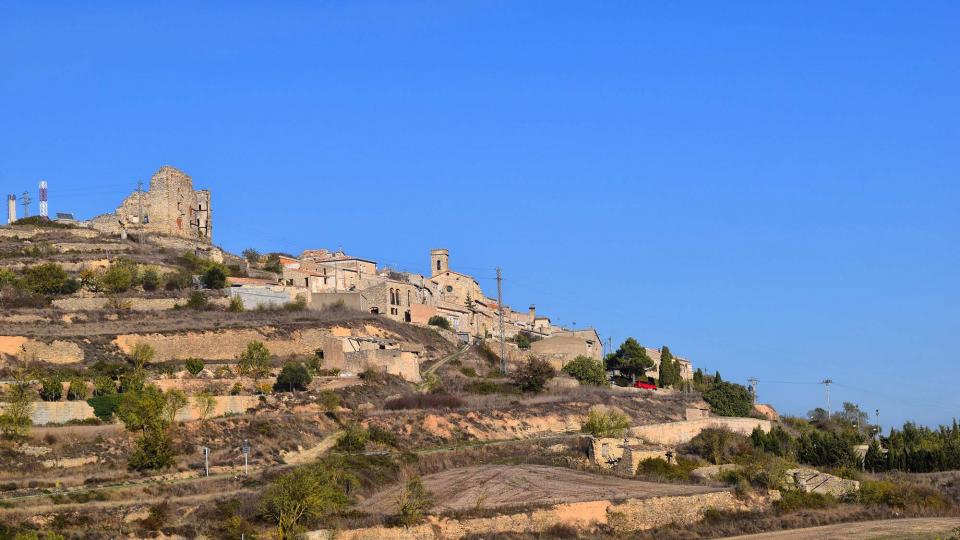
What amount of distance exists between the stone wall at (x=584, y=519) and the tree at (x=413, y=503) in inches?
10.7

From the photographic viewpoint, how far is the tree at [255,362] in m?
59.4

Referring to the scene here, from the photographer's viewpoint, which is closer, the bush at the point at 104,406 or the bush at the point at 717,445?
the bush at the point at 104,406

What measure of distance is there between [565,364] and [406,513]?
107 ft

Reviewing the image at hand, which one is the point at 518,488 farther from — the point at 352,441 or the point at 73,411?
the point at 73,411

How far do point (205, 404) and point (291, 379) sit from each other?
570 centimetres

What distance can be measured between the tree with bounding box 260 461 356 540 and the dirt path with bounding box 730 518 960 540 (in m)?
12.7

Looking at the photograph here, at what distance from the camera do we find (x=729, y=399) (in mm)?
70312

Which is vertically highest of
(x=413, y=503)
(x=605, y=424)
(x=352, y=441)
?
(x=605, y=424)

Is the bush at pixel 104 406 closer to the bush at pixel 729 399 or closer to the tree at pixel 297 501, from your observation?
the tree at pixel 297 501

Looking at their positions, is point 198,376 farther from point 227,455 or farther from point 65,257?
point 65,257

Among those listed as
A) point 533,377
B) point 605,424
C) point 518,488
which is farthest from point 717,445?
point 518,488

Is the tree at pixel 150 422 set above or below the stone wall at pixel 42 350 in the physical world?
below

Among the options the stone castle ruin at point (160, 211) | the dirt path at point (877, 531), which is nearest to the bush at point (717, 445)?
the dirt path at point (877, 531)

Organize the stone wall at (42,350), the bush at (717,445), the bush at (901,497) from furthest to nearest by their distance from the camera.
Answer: the stone wall at (42,350) < the bush at (717,445) < the bush at (901,497)
